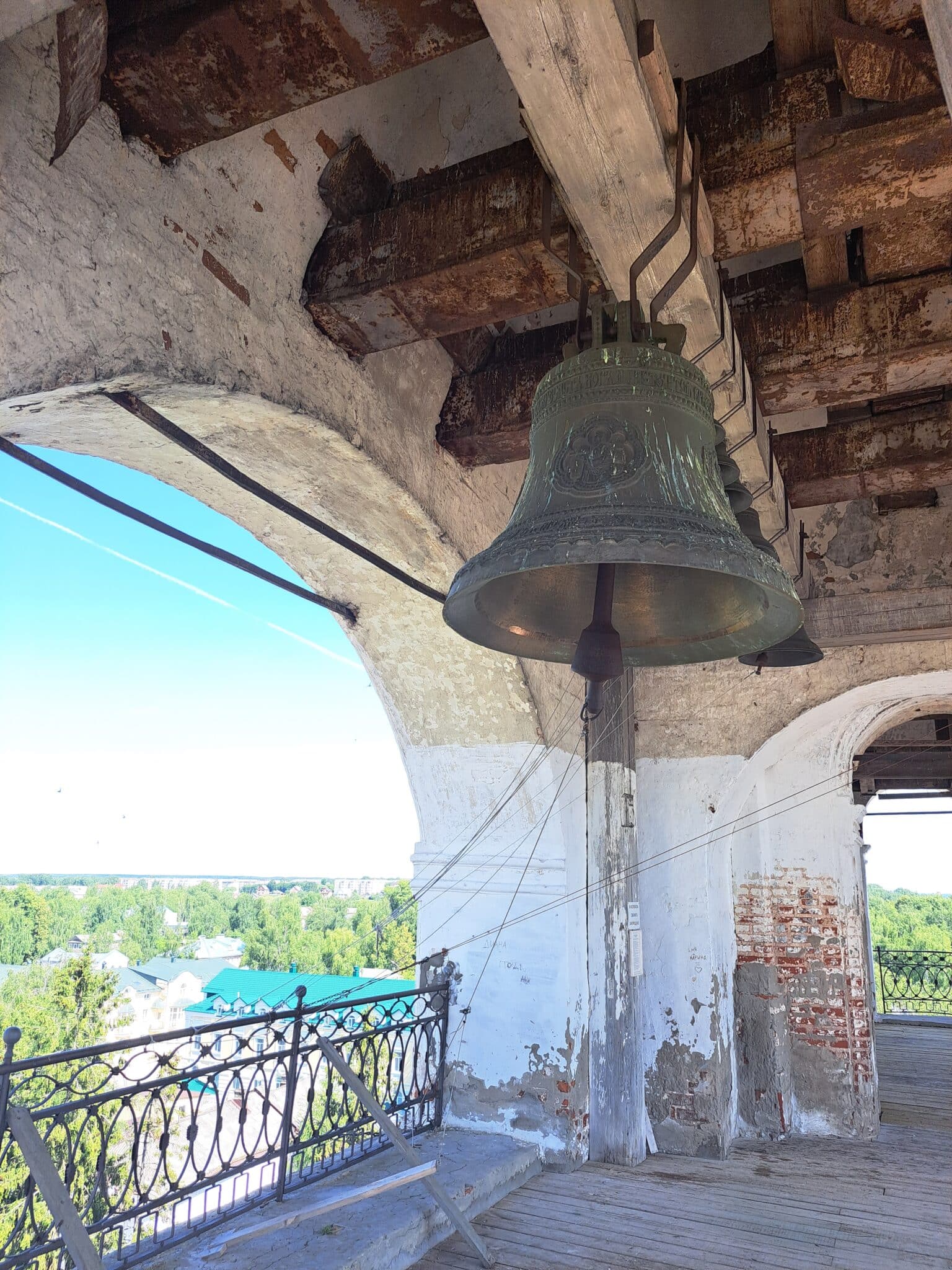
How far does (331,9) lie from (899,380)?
218 cm

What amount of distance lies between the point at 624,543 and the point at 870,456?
2.83 m

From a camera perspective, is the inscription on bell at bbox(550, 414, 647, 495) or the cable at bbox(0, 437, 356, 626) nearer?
the inscription on bell at bbox(550, 414, 647, 495)

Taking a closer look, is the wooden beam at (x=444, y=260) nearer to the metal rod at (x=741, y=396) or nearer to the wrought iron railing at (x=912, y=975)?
the metal rod at (x=741, y=396)

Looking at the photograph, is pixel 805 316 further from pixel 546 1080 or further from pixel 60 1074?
pixel 60 1074

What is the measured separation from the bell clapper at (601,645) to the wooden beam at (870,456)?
2.43 metres

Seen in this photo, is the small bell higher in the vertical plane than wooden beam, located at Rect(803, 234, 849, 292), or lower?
lower

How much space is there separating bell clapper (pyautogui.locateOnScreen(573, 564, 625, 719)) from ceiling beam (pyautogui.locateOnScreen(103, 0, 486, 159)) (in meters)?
1.26

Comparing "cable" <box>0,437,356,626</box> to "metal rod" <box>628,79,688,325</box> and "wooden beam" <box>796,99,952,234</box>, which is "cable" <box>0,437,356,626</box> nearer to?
"metal rod" <box>628,79,688,325</box>

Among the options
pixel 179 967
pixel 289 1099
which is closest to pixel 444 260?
pixel 289 1099

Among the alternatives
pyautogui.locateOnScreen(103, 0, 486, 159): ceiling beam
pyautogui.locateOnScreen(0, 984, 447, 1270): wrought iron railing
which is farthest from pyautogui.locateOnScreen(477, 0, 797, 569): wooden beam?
pyautogui.locateOnScreen(0, 984, 447, 1270): wrought iron railing

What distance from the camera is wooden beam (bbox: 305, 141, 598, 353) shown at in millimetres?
2566

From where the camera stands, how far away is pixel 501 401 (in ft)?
12.2

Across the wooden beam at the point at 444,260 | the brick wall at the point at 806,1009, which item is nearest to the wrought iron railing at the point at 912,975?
the brick wall at the point at 806,1009

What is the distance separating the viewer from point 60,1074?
2091 cm
